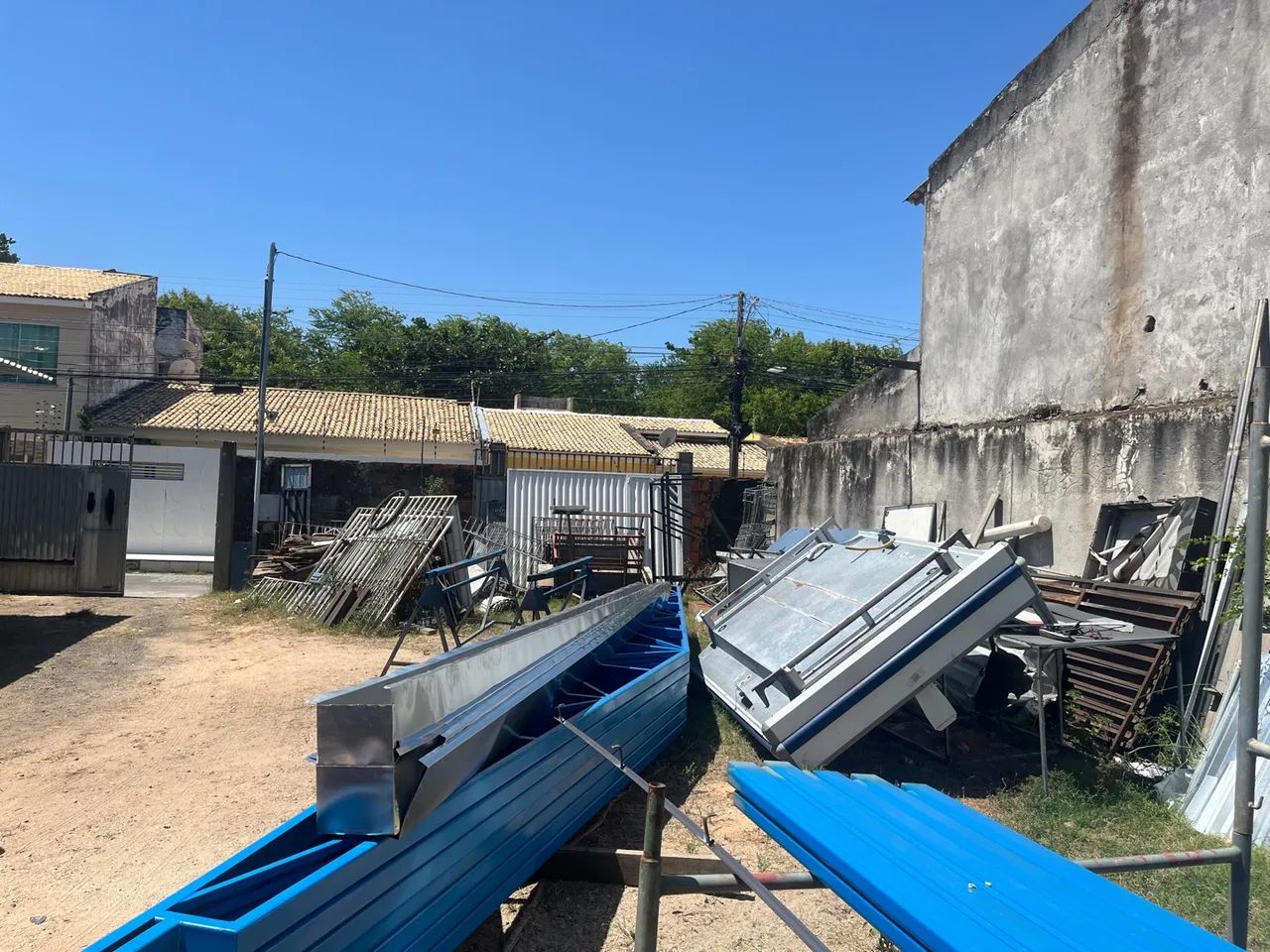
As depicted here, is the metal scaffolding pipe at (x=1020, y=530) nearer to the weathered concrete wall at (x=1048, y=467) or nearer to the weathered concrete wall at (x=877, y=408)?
the weathered concrete wall at (x=1048, y=467)

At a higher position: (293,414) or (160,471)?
(293,414)

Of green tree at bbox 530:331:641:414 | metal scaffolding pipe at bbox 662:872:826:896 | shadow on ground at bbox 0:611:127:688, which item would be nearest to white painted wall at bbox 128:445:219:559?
shadow on ground at bbox 0:611:127:688

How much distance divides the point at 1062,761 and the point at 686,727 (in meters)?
2.48

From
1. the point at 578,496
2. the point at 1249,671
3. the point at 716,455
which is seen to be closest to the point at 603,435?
the point at 716,455

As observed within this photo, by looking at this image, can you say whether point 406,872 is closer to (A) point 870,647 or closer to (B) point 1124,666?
(A) point 870,647

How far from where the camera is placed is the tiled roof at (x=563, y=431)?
937 inches

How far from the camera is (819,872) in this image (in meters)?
2.27

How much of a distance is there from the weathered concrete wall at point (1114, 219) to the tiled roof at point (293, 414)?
1636 cm

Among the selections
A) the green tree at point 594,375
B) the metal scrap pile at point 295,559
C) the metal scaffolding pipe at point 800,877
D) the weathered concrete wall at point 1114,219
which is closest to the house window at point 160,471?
the metal scrap pile at point 295,559

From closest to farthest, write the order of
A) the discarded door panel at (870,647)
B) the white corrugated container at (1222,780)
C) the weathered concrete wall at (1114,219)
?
the white corrugated container at (1222,780), the discarded door panel at (870,647), the weathered concrete wall at (1114,219)

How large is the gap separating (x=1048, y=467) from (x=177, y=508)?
16.9 metres

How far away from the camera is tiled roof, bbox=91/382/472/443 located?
21.8 m

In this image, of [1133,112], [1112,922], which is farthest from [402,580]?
[1112,922]

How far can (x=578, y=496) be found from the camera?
51.4ft
